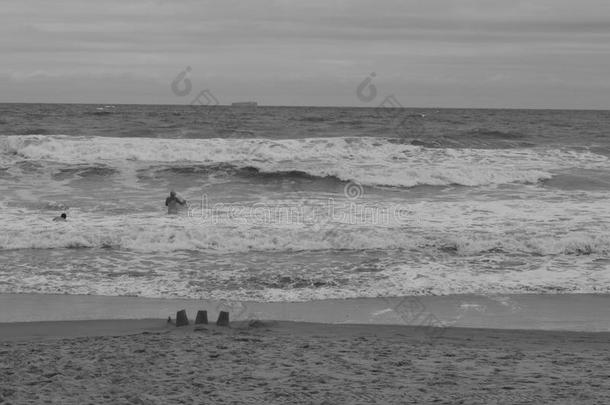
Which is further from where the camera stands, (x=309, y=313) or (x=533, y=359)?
(x=309, y=313)

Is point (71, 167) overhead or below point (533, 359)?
overhead

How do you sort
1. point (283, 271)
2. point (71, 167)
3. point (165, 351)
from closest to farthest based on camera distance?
1. point (165, 351)
2. point (283, 271)
3. point (71, 167)

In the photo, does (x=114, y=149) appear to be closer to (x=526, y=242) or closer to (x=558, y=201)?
(x=558, y=201)

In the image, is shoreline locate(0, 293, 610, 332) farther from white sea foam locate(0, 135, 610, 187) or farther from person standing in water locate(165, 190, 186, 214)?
white sea foam locate(0, 135, 610, 187)

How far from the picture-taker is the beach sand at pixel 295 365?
591 cm

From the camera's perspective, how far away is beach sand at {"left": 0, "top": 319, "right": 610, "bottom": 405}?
19.4 feet

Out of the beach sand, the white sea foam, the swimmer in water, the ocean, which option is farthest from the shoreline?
the white sea foam

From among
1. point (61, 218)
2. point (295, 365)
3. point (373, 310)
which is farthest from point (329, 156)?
point (295, 365)

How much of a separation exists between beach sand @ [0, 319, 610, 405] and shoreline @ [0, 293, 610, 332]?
1.89 feet

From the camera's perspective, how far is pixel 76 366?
6.56m

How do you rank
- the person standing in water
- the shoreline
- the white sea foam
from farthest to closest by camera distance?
the white sea foam < the person standing in water < the shoreline

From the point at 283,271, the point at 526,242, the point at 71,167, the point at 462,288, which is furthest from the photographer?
the point at 71,167

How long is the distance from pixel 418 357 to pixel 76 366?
3.08 meters

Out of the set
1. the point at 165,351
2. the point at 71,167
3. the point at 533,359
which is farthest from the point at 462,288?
the point at 71,167
